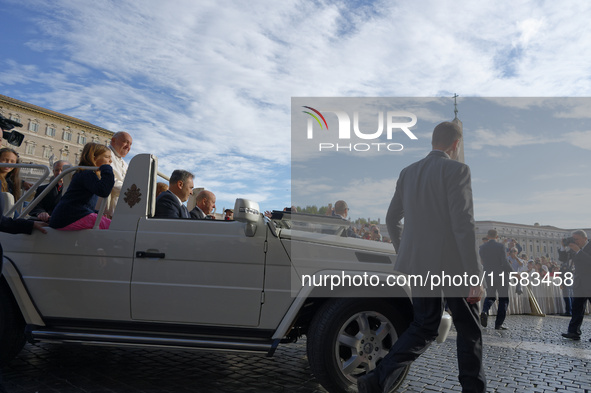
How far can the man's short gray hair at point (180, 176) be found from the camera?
485cm

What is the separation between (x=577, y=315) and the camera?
325 inches

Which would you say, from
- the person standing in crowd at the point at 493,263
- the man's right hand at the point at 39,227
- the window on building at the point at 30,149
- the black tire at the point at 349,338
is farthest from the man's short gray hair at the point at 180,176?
the window on building at the point at 30,149

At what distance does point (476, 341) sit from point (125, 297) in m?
2.73

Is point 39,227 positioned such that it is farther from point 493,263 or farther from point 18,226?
point 493,263

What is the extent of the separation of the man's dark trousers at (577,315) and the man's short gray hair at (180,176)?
740 cm

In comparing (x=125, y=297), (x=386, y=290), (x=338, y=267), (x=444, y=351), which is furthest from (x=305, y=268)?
(x=444, y=351)

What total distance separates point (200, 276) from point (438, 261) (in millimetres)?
1865

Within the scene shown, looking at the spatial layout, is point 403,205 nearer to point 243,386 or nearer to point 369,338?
point 369,338

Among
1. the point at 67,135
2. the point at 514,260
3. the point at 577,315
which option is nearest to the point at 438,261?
the point at 577,315

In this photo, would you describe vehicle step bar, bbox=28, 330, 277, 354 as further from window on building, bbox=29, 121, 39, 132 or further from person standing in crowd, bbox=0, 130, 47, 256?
window on building, bbox=29, 121, 39, 132

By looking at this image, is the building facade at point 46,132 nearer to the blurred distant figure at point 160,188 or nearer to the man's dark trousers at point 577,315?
the blurred distant figure at point 160,188

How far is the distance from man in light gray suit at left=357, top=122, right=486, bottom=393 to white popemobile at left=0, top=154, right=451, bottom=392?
0.38 m

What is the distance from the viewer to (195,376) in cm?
424

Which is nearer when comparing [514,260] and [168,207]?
[168,207]
